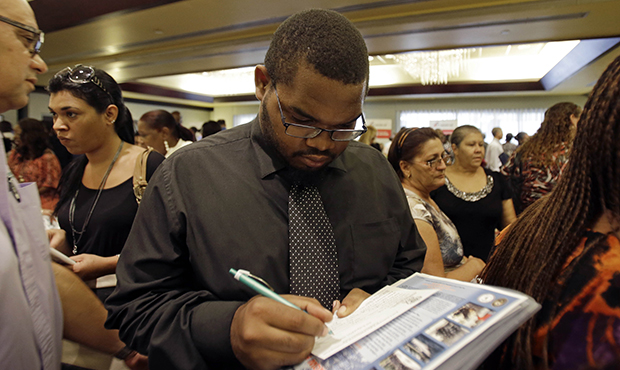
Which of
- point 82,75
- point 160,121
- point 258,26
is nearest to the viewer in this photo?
point 82,75

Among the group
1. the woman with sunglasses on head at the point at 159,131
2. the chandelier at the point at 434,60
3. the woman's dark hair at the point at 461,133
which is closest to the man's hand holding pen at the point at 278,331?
the woman's dark hair at the point at 461,133

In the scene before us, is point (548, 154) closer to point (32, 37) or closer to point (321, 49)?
point (321, 49)

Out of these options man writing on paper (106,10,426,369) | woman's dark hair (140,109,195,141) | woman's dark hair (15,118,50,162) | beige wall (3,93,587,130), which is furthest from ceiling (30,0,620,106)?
man writing on paper (106,10,426,369)

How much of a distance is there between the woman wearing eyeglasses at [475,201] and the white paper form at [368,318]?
6.13 feet

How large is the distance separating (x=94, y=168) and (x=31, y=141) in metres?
2.01

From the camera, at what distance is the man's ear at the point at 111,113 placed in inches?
71.6

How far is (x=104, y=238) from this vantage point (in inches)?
64.6

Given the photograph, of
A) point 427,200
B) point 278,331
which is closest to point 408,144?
point 427,200

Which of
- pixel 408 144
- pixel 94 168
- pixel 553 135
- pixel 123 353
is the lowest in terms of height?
pixel 123 353

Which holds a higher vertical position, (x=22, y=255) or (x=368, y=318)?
(x=22, y=255)

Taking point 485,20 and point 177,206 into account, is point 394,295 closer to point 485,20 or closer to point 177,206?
point 177,206

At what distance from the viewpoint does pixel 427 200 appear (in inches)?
85.5

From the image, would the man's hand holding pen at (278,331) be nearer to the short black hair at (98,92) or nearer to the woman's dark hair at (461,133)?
the short black hair at (98,92)

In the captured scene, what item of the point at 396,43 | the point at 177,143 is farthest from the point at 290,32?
the point at 396,43
